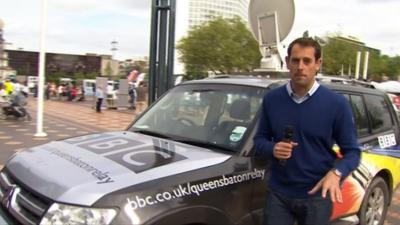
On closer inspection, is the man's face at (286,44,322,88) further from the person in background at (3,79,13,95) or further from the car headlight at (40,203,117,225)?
the person in background at (3,79,13,95)

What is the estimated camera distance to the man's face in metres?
2.86

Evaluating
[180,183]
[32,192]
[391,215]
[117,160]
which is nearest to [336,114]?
[180,183]

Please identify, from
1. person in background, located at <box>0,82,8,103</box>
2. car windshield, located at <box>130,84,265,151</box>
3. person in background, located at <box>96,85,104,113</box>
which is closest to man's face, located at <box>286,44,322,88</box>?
car windshield, located at <box>130,84,265,151</box>

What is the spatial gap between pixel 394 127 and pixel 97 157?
3628 mm

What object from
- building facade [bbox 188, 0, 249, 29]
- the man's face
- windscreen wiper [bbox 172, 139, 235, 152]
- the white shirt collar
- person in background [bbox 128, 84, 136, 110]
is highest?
building facade [bbox 188, 0, 249, 29]

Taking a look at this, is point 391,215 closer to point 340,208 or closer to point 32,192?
point 340,208

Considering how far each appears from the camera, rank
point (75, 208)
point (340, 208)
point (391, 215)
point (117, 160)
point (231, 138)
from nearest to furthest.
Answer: point (75, 208) < point (117, 160) < point (231, 138) < point (340, 208) < point (391, 215)

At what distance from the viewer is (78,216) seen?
2643mm

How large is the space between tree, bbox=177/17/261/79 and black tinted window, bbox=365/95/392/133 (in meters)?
23.7

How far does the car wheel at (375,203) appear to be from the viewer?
15.6ft

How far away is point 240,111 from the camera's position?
3.96 metres

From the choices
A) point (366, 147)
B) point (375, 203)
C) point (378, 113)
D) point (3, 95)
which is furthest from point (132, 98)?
point (366, 147)

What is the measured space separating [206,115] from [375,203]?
7.36 ft

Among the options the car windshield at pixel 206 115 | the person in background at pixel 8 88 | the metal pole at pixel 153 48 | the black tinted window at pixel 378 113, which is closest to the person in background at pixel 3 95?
the person in background at pixel 8 88
